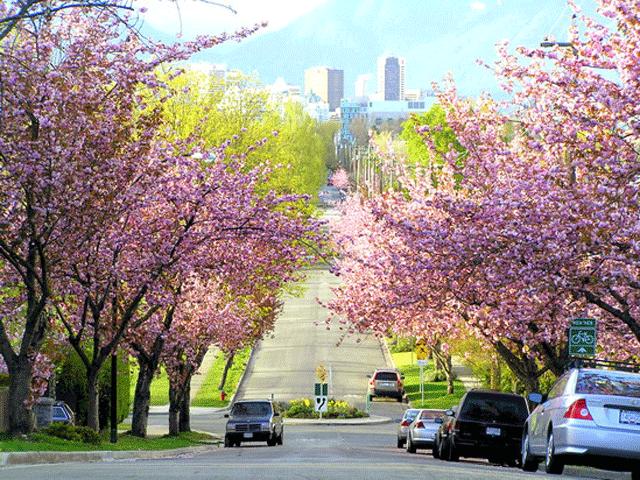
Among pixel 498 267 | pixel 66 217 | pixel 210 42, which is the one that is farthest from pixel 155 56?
pixel 498 267

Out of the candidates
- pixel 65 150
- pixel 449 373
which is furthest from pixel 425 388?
pixel 65 150

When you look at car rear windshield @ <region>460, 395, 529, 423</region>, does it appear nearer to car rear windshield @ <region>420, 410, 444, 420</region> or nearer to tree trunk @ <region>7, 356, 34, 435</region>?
car rear windshield @ <region>420, 410, 444, 420</region>

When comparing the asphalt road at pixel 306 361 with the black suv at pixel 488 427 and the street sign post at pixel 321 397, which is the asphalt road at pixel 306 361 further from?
the black suv at pixel 488 427

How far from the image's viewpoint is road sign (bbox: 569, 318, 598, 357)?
999 inches

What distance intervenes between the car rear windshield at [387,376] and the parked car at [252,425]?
26.5m

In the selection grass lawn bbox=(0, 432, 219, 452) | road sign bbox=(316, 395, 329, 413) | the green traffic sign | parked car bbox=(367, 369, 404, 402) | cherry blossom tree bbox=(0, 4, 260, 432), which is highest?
cherry blossom tree bbox=(0, 4, 260, 432)

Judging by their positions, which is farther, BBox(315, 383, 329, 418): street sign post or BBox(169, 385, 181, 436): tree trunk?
BBox(315, 383, 329, 418): street sign post

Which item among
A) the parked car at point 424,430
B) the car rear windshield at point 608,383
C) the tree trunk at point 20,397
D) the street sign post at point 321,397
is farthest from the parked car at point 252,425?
the car rear windshield at point 608,383

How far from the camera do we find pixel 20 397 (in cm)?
2681

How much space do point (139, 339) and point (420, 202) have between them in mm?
8515

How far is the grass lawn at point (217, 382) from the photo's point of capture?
68375 mm

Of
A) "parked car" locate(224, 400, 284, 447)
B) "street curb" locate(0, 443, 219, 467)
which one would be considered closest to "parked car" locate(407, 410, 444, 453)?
"parked car" locate(224, 400, 284, 447)

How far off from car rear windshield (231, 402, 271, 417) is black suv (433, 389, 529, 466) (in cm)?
1267

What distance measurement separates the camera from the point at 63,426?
93.8 feet
